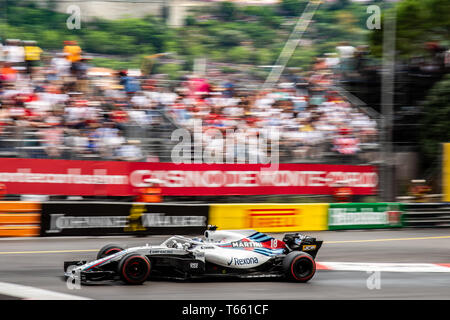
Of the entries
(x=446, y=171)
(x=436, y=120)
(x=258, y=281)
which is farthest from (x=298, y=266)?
(x=436, y=120)

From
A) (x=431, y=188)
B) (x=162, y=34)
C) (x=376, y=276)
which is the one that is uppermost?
(x=162, y=34)

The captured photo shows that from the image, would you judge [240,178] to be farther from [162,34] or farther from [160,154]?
[162,34]

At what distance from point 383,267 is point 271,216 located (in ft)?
14.1

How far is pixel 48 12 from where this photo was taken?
16844 mm

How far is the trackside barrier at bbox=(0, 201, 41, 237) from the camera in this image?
1323cm

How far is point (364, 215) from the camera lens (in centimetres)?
1689

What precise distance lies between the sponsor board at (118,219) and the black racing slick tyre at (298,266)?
503 cm

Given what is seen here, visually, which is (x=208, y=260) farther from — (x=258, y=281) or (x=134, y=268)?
(x=134, y=268)

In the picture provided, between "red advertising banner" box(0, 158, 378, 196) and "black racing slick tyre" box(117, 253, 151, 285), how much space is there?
18.8ft

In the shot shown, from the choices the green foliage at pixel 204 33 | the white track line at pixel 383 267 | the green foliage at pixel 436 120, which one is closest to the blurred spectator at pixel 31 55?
the green foliage at pixel 204 33

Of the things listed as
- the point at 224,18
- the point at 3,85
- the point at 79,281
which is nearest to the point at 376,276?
the point at 79,281

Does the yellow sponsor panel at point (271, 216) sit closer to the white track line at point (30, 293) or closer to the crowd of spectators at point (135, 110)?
the crowd of spectators at point (135, 110)

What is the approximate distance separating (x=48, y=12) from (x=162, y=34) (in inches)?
116

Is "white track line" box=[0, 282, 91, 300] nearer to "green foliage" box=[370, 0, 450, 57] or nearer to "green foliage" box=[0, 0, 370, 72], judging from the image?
"green foliage" box=[0, 0, 370, 72]
